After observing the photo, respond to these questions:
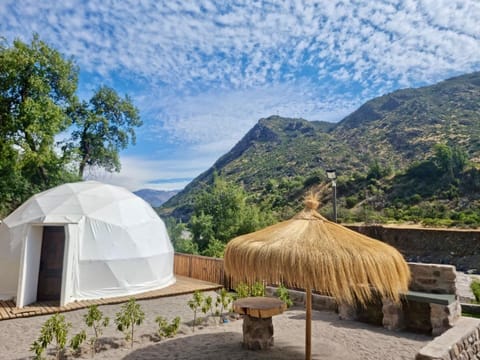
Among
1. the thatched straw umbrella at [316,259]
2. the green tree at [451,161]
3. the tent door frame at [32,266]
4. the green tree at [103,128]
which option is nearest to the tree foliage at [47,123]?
the green tree at [103,128]

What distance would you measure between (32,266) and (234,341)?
5654 mm

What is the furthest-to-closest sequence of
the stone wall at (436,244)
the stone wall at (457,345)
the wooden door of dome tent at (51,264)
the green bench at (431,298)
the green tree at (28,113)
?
the stone wall at (436,244)
the green tree at (28,113)
the wooden door of dome tent at (51,264)
the green bench at (431,298)
the stone wall at (457,345)

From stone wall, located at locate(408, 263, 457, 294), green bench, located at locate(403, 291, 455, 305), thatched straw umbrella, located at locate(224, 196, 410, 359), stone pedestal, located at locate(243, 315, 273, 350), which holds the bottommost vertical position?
stone pedestal, located at locate(243, 315, 273, 350)

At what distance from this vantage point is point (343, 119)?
59.7 meters

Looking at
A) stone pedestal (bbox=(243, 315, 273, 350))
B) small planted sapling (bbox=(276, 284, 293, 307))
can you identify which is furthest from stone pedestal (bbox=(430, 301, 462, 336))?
small planted sapling (bbox=(276, 284, 293, 307))

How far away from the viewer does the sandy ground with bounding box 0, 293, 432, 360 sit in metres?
5.14

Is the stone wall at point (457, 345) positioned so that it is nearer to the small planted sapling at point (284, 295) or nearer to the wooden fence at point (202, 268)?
the small planted sapling at point (284, 295)

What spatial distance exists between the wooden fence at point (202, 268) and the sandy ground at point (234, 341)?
3092 mm

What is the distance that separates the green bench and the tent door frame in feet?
25.0

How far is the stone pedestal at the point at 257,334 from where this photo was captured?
526 centimetres

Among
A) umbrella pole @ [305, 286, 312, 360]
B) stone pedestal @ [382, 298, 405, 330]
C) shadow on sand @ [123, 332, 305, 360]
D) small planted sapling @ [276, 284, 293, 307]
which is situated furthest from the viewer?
small planted sapling @ [276, 284, 293, 307]

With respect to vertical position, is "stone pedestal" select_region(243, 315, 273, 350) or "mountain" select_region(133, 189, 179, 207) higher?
"mountain" select_region(133, 189, 179, 207)

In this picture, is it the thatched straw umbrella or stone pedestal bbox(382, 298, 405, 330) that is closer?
the thatched straw umbrella

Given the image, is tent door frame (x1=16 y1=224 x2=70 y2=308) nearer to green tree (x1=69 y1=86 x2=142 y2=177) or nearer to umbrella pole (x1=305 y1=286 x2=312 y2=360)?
umbrella pole (x1=305 y1=286 x2=312 y2=360)
